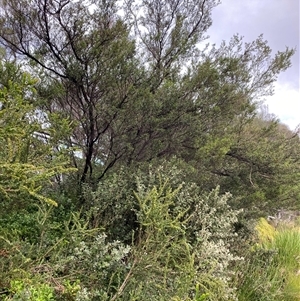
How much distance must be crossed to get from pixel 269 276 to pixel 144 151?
2061mm

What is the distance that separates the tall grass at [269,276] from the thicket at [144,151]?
0.7 inches

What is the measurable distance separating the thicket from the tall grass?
2 centimetres

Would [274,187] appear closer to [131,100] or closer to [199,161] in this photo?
[199,161]

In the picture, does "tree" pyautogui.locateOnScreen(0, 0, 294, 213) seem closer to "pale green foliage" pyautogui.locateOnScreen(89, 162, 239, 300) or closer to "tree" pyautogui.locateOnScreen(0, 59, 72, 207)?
"pale green foliage" pyautogui.locateOnScreen(89, 162, 239, 300)

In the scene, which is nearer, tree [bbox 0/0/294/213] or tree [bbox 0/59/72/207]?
tree [bbox 0/59/72/207]

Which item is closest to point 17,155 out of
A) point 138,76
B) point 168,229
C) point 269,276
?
point 168,229

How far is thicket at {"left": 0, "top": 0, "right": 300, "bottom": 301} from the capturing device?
1.95 m

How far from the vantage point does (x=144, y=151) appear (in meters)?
3.24

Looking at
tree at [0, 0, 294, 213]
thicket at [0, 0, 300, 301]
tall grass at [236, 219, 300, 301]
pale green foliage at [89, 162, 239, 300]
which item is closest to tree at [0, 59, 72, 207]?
thicket at [0, 0, 300, 301]

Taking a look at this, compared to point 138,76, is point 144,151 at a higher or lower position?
lower

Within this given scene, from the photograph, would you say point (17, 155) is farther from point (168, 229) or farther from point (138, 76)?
point (138, 76)

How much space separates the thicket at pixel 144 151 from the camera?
6.39ft

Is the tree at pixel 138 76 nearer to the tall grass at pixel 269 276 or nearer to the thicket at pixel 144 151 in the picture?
the thicket at pixel 144 151

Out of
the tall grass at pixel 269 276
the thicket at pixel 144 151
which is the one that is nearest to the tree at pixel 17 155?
the thicket at pixel 144 151
